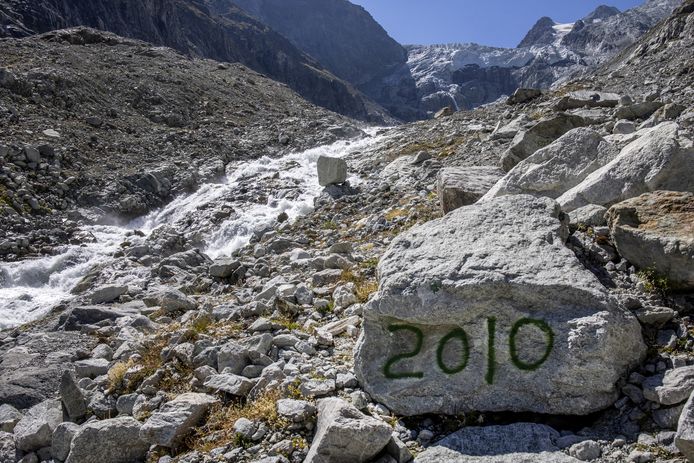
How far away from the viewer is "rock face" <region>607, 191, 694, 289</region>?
4.72m

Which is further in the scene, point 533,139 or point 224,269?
point 533,139

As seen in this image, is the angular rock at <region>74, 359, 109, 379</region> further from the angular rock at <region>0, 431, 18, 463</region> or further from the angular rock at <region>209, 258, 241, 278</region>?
the angular rock at <region>209, 258, 241, 278</region>

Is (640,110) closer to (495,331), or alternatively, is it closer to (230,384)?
(495,331)

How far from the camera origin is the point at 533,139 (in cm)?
1191

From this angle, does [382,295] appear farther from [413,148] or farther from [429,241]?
[413,148]

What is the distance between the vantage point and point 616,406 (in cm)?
407

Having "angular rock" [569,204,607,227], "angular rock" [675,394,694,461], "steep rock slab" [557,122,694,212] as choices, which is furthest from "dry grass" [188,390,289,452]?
"steep rock slab" [557,122,694,212]

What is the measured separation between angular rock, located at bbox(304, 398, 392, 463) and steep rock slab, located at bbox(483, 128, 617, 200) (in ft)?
17.1

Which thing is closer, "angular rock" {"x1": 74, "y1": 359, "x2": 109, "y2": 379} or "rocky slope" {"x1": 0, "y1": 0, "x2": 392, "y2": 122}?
"angular rock" {"x1": 74, "y1": 359, "x2": 109, "y2": 379}

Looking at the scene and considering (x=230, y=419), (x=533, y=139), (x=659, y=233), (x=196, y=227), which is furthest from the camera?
(x=196, y=227)

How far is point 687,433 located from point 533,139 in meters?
9.66

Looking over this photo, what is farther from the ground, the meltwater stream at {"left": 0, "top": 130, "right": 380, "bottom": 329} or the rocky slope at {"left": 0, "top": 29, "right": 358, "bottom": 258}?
the rocky slope at {"left": 0, "top": 29, "right": 358, "bottom": 258}

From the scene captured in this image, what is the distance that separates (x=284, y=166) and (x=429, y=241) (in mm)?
22026

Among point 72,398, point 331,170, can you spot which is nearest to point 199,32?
point 331,170
